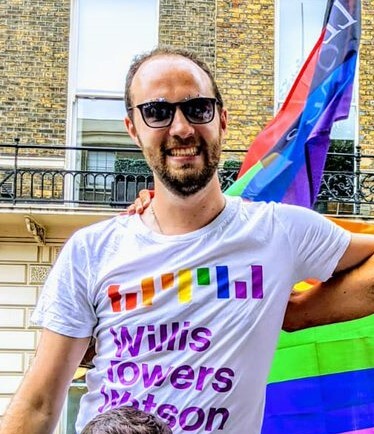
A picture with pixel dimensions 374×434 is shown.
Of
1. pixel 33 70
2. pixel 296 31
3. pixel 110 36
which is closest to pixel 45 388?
pixel 33 70

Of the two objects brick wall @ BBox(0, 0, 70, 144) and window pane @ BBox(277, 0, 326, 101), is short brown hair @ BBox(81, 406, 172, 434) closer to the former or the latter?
brick wall @ BBox(0, 0, 70, 144)

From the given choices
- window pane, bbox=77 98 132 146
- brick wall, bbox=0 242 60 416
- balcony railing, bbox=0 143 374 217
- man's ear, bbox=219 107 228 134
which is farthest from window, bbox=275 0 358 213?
man's ear, bbox=219 107 228 134

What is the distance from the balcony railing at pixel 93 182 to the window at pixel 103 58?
Answer: 469 mm

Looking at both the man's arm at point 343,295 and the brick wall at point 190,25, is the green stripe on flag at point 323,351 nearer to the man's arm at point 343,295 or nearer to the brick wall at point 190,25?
the man's arm at point 343,295

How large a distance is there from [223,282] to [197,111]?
16.3 inches

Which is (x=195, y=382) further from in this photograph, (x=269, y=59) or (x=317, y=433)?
(x=269, y=59)

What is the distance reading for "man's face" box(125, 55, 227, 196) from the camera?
1.74 m

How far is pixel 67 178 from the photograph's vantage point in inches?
395

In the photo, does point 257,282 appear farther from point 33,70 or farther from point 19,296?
point 33,70

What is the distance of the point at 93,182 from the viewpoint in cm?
1002

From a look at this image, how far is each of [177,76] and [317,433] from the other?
6.04 feet

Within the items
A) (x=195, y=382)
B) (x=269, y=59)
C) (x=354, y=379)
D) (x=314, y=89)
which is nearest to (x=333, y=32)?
(x=314, y=89)

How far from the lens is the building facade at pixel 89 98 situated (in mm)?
9750

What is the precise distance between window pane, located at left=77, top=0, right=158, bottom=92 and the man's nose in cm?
874
